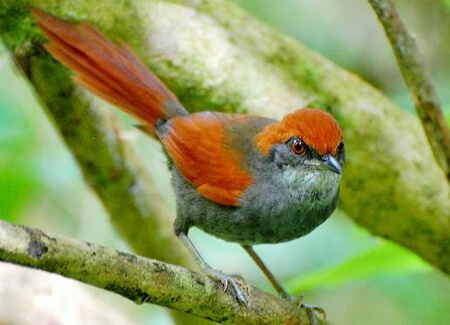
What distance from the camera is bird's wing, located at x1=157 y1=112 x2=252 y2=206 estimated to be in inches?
145

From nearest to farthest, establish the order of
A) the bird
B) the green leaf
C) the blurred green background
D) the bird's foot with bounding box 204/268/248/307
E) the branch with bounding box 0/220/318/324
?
the branch with bounding box 0/220/318/324
the bird's foot with bounding box 204/268/248/307
the bird
the green leaf
the blurred green background

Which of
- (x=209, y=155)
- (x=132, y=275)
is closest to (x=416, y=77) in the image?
(x=209, y=155)

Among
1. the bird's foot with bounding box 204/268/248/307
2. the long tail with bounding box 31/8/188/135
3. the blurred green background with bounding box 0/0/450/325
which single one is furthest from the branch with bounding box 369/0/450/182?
the bird's foot with bounding box 204/268/248/307

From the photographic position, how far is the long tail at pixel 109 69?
3674 millimetres

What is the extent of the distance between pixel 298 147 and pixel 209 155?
16.3 inches

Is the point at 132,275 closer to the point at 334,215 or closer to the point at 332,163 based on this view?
the point at 332,163

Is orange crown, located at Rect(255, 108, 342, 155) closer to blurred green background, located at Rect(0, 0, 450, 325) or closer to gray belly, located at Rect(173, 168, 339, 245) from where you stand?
gray belly, located at Rect(173, 168, 339, 245)

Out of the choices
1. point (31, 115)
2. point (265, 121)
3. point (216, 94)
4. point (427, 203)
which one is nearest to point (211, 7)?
point (216, 94)

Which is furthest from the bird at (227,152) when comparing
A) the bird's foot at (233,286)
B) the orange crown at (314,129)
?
the bird's foot at (233,286)

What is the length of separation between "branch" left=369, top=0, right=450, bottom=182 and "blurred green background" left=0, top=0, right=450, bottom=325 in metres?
0.53

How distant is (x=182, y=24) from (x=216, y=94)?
383 mm

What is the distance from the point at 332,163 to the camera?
349 centimetres

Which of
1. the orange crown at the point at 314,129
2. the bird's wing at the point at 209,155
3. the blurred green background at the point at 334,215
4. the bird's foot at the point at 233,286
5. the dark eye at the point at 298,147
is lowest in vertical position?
the blurred green background at the point at 334,215

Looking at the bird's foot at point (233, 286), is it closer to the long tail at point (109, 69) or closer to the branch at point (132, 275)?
the branch at point (132, 275)
